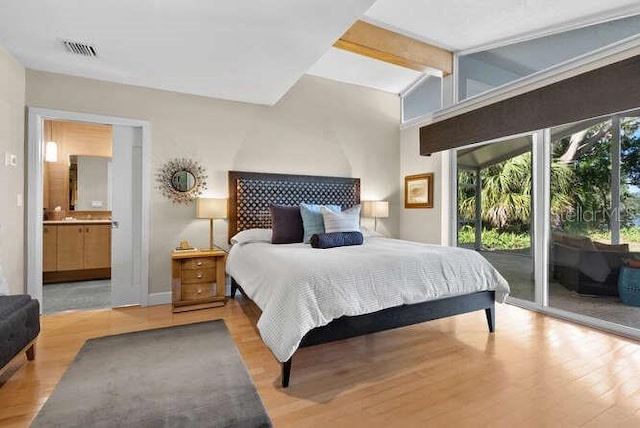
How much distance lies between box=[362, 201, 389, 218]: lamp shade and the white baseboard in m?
2.89

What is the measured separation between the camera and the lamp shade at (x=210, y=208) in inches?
141

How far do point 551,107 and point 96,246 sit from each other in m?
6.20

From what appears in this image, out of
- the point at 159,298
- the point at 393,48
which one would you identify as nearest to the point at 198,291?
the point at 159,298

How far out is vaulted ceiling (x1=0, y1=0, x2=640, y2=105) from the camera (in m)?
2.25

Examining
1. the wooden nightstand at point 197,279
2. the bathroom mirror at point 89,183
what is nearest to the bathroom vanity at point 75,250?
the bathroom mirror at point 89,183

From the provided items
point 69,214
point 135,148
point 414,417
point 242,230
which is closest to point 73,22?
point 135,148

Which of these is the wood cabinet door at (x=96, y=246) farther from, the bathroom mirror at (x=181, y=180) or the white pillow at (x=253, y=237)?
the white pillow at (x=253, y=237)

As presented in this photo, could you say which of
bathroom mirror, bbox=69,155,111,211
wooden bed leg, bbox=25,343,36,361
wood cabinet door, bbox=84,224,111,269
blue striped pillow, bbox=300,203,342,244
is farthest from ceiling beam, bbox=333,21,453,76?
bathroom mirror, bbox=69,155,111,211

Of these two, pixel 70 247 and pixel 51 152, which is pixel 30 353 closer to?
pixel 70 247

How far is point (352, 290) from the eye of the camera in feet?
6.98

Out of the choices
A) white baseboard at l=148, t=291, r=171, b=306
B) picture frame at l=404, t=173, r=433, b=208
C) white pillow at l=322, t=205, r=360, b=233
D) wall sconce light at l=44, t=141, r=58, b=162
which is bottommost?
white baseboard at l=148, t=291, r=171, b=306

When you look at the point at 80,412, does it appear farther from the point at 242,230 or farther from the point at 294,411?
the point at 242,230

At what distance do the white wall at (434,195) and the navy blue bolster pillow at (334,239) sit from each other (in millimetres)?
1798

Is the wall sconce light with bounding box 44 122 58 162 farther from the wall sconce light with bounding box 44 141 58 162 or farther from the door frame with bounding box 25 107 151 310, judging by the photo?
the door frame with bounding box 25 107 151 310
